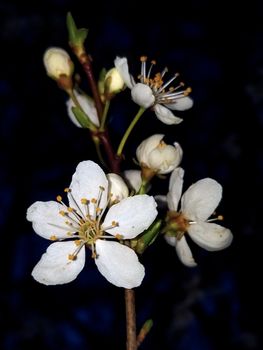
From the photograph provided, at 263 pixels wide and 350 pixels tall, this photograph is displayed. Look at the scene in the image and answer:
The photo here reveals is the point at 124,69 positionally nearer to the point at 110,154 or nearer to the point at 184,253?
the point at 110,154

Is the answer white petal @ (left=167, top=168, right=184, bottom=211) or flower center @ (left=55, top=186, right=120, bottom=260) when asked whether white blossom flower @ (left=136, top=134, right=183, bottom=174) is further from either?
flower center @ (left=55, top=186, right=120, bottom=260)

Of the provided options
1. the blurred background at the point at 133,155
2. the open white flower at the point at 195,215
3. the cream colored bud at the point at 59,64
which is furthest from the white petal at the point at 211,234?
the blurred background at the point at 133,155

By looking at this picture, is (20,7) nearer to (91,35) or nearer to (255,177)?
(91,35)

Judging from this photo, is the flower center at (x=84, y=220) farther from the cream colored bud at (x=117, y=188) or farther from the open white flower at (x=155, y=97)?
the open white flower at (x=155, y=97)

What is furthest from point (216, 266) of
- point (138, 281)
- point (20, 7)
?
point (138, 281)

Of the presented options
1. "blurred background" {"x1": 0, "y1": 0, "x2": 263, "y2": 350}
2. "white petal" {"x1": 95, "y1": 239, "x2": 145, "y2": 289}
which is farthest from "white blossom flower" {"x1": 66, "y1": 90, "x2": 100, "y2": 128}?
"blurred background" {"x1": 0, "y1": 0, "x2": 263, "y2": 350}
